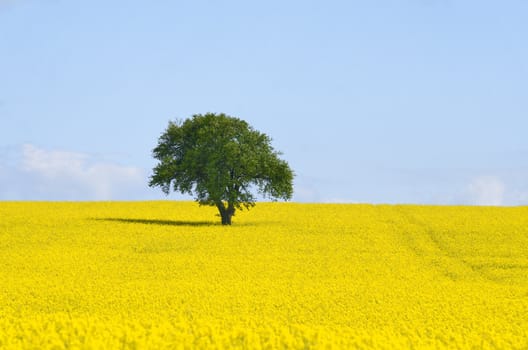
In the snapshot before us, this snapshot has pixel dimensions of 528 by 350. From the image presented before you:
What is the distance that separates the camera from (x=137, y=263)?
4200 cm

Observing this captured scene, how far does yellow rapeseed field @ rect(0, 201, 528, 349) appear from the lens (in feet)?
54.1

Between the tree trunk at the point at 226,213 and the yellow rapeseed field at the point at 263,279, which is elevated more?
the tree trunk at the point at 226,213

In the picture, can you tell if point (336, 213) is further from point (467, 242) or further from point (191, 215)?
point (467, 242)

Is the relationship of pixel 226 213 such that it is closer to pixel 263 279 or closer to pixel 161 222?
pixel 161 222

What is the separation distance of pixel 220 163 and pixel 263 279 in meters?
25.6

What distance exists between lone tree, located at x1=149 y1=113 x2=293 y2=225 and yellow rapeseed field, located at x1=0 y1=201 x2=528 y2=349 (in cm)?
284

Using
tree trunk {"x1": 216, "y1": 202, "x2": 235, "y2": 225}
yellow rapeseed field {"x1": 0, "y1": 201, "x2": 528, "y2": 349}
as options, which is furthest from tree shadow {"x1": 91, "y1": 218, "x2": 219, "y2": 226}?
tree trunk {"x1": 216, "y1": 202, "x2": 235, "y2": 225}

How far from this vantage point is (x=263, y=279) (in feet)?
117

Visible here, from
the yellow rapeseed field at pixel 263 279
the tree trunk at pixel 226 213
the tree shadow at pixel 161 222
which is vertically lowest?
the yellow rapeseed field at pixel 263 279

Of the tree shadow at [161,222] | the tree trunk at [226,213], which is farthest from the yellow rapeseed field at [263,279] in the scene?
the tree trunk at [226,213]

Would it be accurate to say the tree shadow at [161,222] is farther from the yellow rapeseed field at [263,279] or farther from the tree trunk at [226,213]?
the tree trunk at [226,213]

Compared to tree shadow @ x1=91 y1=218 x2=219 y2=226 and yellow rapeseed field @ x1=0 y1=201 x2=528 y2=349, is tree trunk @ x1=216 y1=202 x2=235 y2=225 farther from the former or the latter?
yellow rapeseed field @ x1=0 y1=201 x2=528 y2=349

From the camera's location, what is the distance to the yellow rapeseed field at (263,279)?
16.5m

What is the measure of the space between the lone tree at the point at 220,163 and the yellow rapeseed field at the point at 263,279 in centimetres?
284
